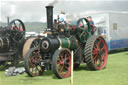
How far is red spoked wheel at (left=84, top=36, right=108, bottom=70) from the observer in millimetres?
7613

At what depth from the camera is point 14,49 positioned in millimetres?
9188

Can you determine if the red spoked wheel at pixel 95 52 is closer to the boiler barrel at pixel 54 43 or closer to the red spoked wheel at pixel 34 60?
the boiler barrel at pixel 54 43

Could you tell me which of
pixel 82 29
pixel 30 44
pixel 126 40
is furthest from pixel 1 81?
pixel 126 40

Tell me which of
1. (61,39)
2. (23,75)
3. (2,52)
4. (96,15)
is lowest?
(23,75)

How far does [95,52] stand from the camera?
8000mm

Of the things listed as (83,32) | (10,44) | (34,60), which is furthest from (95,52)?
(10,44)

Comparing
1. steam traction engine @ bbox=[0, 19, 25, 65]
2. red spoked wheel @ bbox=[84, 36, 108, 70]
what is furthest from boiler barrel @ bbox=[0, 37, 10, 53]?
red spoked wheel @ bbox=[84, 36, 108, 70]

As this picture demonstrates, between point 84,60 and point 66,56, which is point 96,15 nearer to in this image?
point 84,60

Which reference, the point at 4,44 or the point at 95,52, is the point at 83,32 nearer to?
the point at 95,52

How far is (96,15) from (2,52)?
7.10 m

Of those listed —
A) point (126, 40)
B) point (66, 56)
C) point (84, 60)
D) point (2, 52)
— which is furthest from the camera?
point (126, 40)

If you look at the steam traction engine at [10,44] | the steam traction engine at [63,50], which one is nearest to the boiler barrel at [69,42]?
the steam traction engine at [63,50]

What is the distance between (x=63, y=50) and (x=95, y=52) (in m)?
1.60

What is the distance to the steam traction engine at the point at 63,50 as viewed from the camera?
685cm
